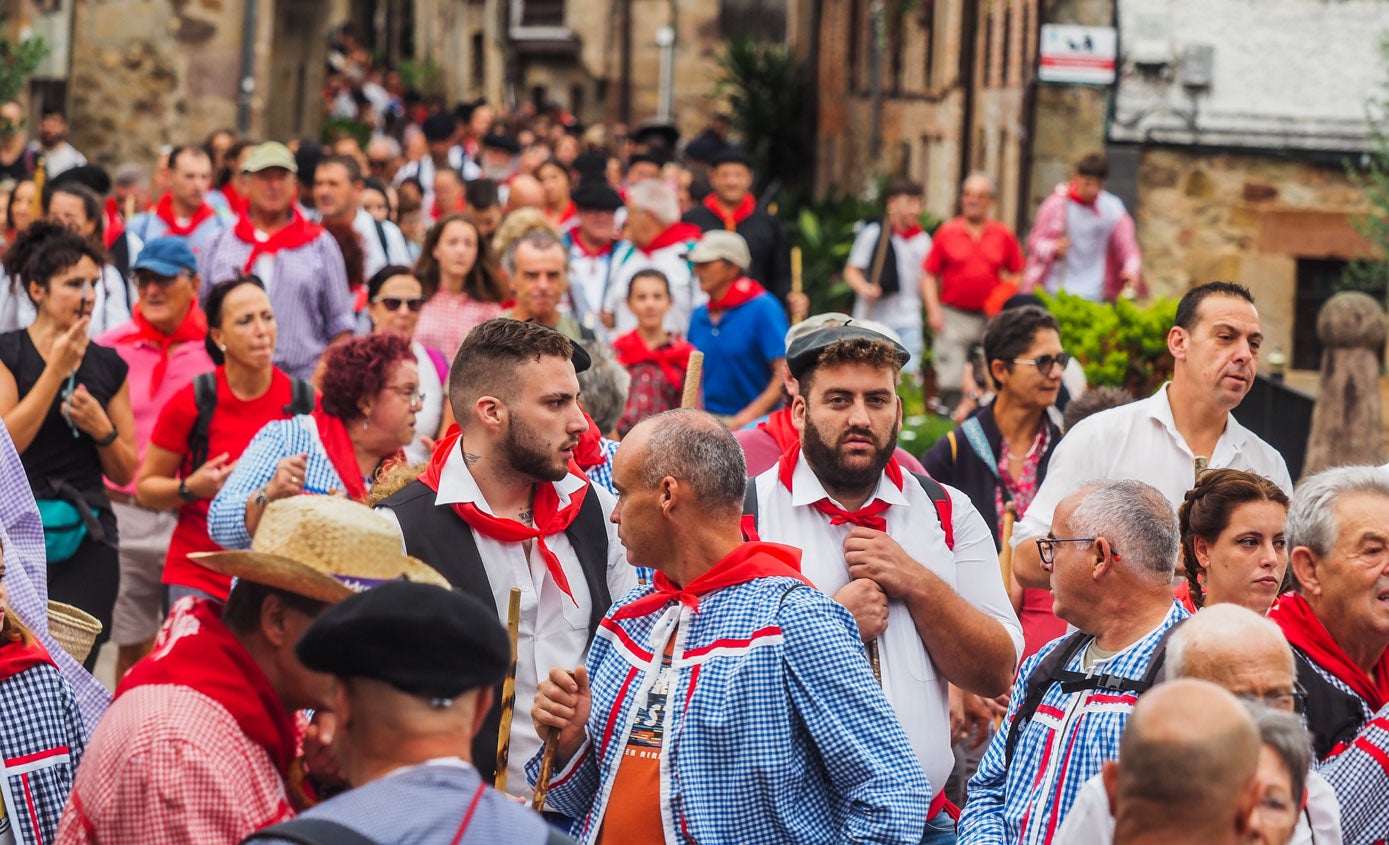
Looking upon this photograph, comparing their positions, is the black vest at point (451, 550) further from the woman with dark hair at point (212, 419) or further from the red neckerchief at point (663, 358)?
the red neckerchief at point (663, 358)

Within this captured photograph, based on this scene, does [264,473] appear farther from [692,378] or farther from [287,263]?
[287,263]

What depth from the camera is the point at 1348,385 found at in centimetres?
1121

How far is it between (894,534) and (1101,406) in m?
2.27

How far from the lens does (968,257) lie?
47.3 feet

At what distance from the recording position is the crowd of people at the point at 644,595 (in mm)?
3314

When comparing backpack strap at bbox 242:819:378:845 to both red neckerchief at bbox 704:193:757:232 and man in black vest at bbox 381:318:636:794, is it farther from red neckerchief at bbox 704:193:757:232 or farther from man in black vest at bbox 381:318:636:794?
red neckerchief at bbox 704:193:757:232

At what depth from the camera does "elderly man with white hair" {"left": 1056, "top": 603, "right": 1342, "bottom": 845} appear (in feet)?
12.3

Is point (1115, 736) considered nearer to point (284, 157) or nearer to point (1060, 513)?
point (1060, 513)

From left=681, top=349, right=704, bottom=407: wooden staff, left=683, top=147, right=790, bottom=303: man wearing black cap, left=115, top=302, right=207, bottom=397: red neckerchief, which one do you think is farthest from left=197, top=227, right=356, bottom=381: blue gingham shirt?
left=681, top=349, right=704, bottom=407: wooden staff

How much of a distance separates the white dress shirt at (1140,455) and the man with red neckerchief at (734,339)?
3638mm

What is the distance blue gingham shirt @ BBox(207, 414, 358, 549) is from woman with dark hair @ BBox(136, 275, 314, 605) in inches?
31.1

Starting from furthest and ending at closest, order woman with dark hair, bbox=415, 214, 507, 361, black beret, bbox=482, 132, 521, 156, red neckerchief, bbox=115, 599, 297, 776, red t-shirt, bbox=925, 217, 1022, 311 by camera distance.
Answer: black beret, bbox=482, 132, 521, 156 < red t-shirt, bbox=925, 217, 1022, 311 < woman with dark hair, bbox=415, 214, 507, 361 < red neckerchief, bbox=115, 599, 297, 776

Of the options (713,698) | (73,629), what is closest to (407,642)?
(713,698)

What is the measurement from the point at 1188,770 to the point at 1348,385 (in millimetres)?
8653
